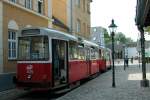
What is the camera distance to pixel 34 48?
17375 millimetres

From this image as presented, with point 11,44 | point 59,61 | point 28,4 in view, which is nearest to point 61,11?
point 28,4

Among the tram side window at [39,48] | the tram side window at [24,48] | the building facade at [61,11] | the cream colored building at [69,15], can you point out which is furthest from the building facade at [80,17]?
the tram side window at [39,48]

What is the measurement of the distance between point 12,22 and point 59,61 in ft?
24.4

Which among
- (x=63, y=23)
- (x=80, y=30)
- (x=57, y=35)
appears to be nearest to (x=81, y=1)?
(x=80, y=30)

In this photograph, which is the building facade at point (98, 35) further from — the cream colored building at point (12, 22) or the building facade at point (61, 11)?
the cream colored building at point (12, 22)

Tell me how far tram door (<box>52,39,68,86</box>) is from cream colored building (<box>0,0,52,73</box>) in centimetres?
540

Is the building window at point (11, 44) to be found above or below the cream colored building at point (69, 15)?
below

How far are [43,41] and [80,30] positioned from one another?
3113cm

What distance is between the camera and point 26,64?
17.3 meters

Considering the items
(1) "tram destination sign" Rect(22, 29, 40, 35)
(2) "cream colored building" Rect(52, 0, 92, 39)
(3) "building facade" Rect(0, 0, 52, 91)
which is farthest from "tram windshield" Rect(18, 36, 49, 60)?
(2) "cream colored building" Rect(52, 0, 92, 39)

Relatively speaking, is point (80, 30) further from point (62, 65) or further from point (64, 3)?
point (62, 65)

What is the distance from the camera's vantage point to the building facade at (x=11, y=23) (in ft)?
75.3

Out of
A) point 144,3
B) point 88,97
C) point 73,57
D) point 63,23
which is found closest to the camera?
point 144,3

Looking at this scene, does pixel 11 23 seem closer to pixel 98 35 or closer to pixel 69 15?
pixel 69 15
